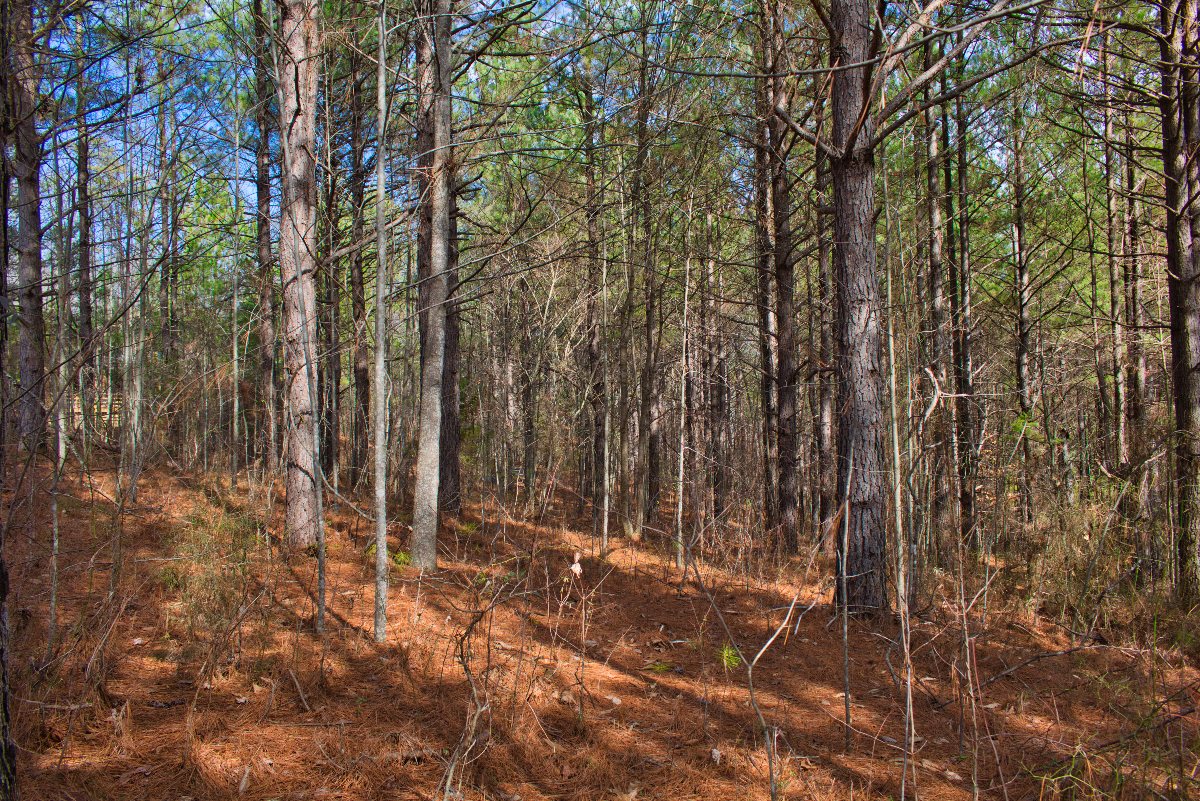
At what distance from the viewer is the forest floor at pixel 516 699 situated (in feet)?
10.1

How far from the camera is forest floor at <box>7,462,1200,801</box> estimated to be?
3.09 m

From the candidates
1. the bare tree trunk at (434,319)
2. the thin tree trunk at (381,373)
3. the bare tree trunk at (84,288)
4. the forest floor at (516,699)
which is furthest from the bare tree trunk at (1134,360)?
the bare tree trunk at (84,288)

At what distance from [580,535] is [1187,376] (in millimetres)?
7055

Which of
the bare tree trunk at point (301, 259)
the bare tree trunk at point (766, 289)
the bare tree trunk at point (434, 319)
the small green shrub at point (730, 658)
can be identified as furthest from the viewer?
the bare tree trunk at point (766, 289)

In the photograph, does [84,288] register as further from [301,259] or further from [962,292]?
[962,292]

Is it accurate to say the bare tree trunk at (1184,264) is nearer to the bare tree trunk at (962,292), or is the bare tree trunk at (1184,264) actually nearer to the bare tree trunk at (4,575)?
the bare tree trunk at (962,292)

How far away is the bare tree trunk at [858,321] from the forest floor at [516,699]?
1.84 feet

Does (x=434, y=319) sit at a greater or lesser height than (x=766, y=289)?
lesser

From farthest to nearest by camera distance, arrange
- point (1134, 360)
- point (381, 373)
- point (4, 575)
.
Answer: point (1134, 360)
point (381, 373)
point (4, 575)

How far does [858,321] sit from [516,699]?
12.6ft

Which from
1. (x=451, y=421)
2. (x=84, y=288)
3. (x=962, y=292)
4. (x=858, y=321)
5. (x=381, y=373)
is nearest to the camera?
(x=84, y=288)

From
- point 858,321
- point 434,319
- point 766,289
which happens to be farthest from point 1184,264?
point 434,319

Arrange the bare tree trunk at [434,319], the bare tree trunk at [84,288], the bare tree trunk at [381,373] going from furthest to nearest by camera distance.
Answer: the bare tree trunk at [434,319]
the bare tree trunk at [381,373]
the bare tree trunk at [84,288]

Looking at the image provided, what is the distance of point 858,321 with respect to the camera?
216 inches
